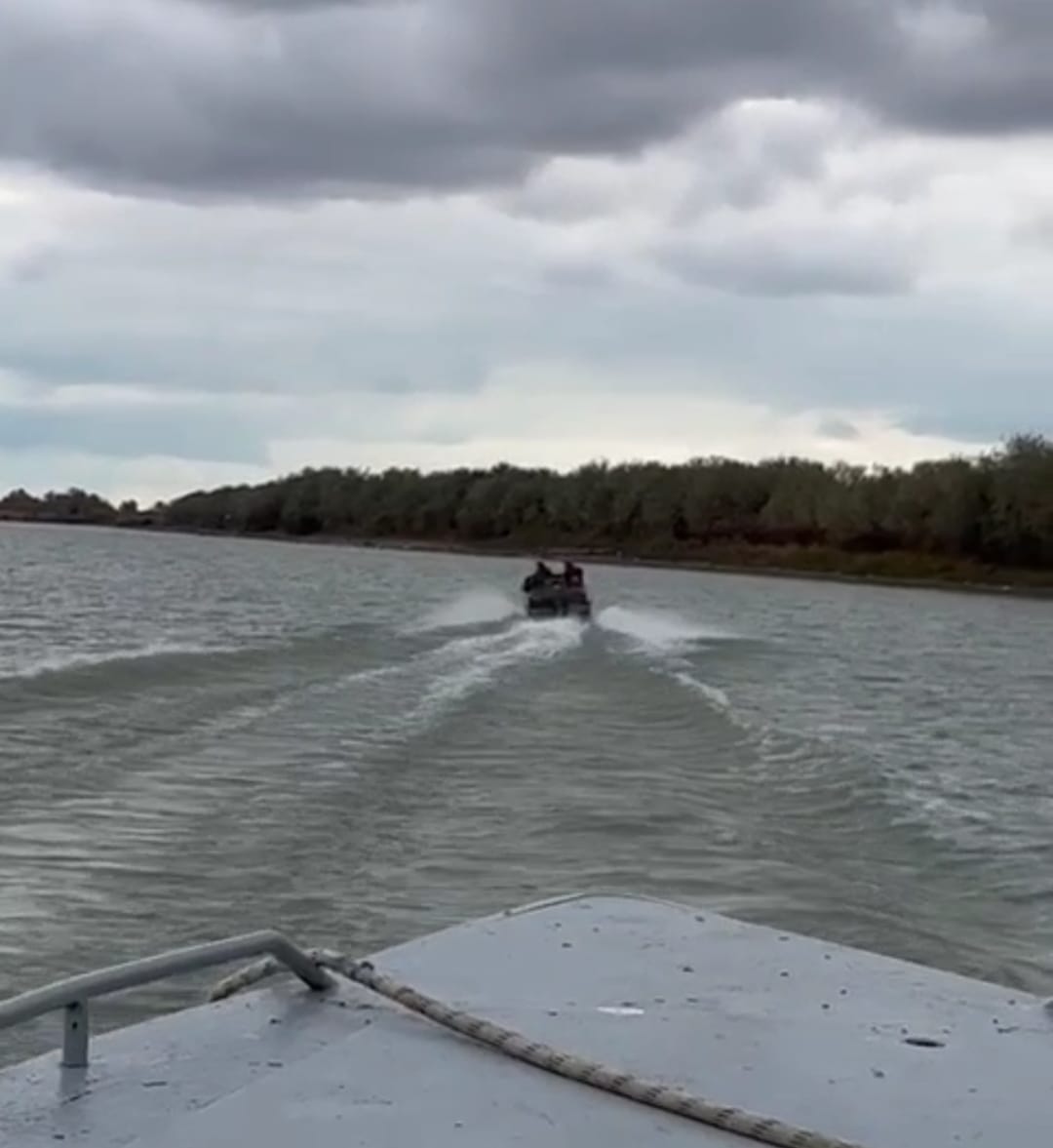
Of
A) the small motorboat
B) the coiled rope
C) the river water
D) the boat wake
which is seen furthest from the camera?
the small motorboat

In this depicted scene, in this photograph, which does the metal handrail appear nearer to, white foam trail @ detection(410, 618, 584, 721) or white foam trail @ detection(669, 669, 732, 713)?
white foam trail @ detection(410, 618, 584, 721)

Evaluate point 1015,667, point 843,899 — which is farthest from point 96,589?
point 843,899

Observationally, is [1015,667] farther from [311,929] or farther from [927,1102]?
[927,1102]

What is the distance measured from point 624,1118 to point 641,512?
146863 millimetres

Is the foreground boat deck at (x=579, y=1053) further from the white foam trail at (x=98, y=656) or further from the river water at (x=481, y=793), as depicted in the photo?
the white foam trail at (x=98, y=656)

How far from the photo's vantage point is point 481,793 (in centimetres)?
1524

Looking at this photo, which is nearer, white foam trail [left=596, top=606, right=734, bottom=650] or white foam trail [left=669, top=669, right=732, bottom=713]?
white foam trail [left=669, top=669, right=732, bottom=713]

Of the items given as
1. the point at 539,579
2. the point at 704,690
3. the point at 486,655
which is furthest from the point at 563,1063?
the point at 539,579

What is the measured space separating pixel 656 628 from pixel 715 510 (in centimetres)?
9949

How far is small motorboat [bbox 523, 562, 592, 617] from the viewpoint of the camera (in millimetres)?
47844

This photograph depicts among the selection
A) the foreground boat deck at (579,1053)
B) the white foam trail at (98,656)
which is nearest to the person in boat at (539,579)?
the white foam trail at (98,656)

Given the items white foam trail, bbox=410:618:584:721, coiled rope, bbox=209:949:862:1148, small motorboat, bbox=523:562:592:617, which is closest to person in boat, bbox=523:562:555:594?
small motorboat, bbox=523:562:592:617

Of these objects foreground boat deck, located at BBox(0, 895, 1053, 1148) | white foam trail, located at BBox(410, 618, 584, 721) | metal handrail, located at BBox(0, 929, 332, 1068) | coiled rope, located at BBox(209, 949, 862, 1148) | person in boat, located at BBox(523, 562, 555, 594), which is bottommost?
white foam trail, located at BBox(410, 618, 584, 721)

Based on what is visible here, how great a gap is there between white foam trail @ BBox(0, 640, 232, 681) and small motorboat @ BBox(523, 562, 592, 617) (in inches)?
631
